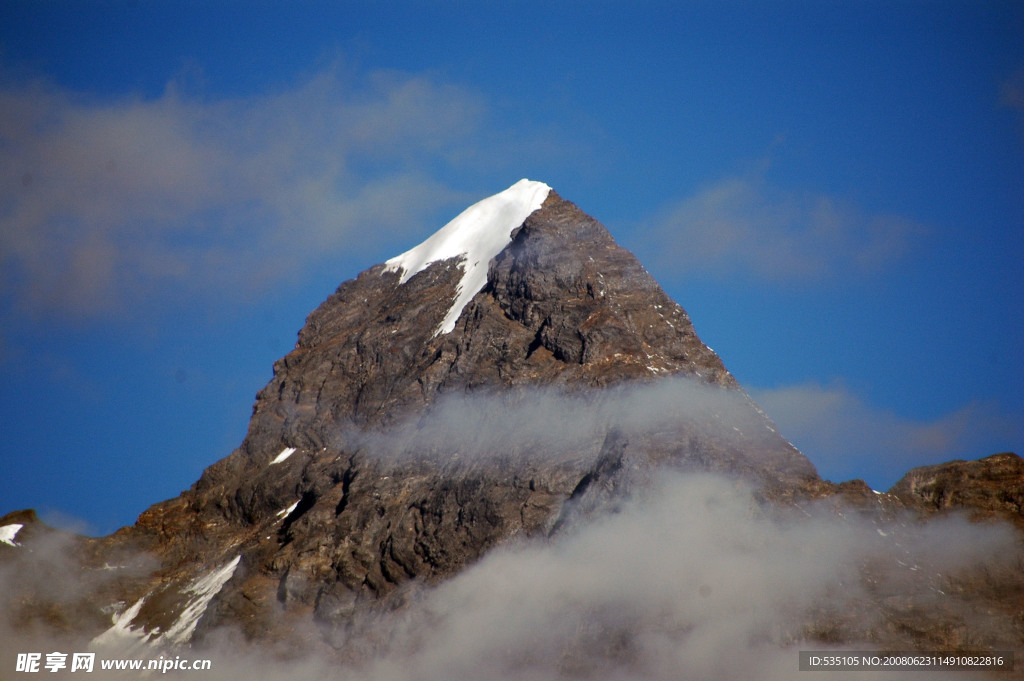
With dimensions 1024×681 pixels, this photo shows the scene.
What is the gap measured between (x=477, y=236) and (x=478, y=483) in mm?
52950

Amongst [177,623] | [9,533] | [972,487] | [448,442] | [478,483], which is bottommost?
[177,623]

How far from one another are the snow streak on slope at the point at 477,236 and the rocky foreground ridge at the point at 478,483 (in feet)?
11.2

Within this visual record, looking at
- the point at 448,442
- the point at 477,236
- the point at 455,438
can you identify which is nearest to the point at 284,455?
the point at 448,442

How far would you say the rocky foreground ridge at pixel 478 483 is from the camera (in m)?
128

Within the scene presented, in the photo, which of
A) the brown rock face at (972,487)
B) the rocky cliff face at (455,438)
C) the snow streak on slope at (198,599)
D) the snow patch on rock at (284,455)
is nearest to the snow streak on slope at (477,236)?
the rocky cliff face at (455,438)

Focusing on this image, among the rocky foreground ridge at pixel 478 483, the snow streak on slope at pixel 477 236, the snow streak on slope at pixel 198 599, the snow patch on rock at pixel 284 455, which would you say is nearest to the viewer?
the rocky foreground ridge at pixel 478 483

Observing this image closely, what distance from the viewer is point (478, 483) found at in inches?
5246

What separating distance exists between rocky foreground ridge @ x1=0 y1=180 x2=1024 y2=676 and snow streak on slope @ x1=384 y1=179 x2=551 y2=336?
3426mm

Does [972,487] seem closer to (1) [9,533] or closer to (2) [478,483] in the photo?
(2) [478,483]

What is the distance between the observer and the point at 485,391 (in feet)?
472

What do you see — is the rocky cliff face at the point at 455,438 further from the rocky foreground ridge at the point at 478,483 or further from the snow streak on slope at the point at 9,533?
Result: the snow streak on slope at the point at 9,533

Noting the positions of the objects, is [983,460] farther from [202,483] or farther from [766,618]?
[202,483]

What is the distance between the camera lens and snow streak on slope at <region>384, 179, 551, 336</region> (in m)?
169

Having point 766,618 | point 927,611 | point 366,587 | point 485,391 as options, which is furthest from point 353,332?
point 927,611
